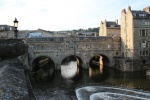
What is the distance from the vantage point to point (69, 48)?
6175 cm

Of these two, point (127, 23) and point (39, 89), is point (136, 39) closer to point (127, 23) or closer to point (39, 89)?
point (127, 23)

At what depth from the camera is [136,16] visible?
58750 mm

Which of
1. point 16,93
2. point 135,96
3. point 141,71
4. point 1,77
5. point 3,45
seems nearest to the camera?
point 16,93

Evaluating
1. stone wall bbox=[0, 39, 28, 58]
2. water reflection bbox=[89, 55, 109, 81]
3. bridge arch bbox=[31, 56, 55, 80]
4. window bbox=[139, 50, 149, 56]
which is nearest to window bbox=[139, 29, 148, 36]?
window bbox=[139, 50, 149, 56]

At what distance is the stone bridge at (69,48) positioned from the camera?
60.3 m

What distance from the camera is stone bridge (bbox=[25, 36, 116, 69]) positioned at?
60.3 metres

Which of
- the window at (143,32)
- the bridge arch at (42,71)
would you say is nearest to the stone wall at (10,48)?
the bridge arch at (42,71)

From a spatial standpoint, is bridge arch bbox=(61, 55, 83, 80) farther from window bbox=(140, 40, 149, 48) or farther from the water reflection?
window bbox=(140, 40, 149, 48)

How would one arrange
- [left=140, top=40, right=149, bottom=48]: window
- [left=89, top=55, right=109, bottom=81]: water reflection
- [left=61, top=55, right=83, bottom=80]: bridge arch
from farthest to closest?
1. [left=140, top=40, right=149, bottom=48]: window
2. [left=61, top=55, right=83, bottom=80]: bridge arch
3. [left=89, top=55, right=109, bottom=81]: water reflection

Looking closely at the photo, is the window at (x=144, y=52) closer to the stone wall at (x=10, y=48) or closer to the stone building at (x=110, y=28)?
the stone building at (x=110, y=28)

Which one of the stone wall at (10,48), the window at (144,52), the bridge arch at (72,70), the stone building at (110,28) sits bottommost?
the bridge arch at (72,70)

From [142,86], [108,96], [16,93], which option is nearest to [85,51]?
[142,86]

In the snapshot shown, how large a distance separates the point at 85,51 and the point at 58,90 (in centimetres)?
2747

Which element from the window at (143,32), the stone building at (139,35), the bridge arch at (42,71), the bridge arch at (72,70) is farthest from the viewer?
the window at (143,32)
